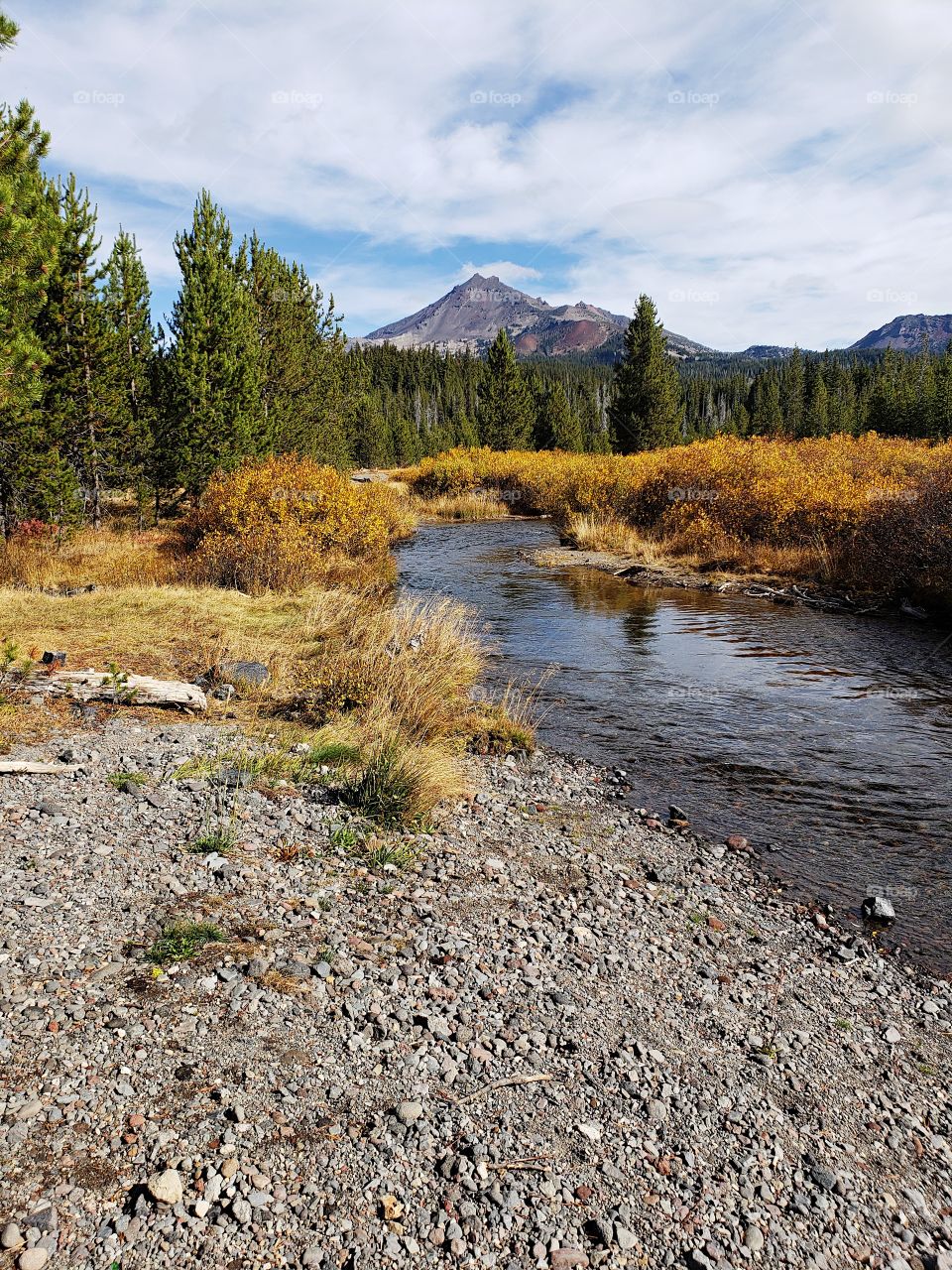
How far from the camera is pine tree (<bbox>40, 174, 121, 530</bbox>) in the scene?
2295 centimetres

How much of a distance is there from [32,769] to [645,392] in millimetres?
52463

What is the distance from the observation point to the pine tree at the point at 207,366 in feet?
87.2

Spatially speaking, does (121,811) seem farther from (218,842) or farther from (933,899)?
(933,899)

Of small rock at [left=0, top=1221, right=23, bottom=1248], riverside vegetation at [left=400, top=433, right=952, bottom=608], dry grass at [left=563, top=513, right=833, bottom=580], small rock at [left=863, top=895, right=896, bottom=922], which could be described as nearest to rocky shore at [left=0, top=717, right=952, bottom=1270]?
small rock at [left=0, top=1221, right=23, bottom=1248]

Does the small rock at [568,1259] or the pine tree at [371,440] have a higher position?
the pine tree at [371,440]

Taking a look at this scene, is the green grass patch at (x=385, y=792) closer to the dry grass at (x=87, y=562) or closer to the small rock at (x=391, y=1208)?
the small rock at (x=391, y=1208)

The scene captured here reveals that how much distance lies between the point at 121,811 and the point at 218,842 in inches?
42.8

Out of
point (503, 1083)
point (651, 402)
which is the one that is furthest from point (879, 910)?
point (651, 402)

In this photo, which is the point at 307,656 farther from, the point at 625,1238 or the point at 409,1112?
the point at 625,1238

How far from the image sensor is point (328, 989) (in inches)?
182

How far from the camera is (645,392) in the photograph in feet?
175

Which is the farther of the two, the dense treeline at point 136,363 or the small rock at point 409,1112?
the dense treeline at point 136,363

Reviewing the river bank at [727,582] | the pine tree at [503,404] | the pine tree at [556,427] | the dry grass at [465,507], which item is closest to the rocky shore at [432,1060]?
the river bank at [727,582]

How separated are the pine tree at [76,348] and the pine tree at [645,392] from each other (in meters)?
35.9
